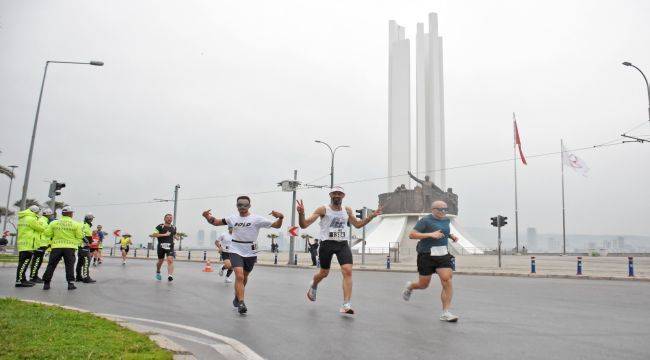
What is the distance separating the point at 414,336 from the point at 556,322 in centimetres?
238

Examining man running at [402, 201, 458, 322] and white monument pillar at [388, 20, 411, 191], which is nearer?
man running at [402, 201, 458, 322]

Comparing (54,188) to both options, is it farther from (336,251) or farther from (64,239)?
(336,251)

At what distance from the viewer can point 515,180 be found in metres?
47.0

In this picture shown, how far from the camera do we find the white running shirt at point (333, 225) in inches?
297

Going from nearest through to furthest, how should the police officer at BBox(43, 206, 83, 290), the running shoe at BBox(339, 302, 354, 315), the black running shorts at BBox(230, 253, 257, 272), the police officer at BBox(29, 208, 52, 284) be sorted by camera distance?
the running shoe at BBox(339, 302, 354, 315), the black running shorts at BBox(230, 253, 257, 272), the police officer at BBox(43, 206, 83, 290), the police officer at BBox(29, 208, 52, 284)

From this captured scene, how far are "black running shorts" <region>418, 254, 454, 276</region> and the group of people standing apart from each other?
717 cm

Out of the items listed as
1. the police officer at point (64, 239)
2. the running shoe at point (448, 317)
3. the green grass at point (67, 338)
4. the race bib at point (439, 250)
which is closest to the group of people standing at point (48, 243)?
the police officer at point (64, 239)

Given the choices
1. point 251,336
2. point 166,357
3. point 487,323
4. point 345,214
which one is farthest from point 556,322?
point 166,357

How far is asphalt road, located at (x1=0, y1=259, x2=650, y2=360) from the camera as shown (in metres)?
4.91

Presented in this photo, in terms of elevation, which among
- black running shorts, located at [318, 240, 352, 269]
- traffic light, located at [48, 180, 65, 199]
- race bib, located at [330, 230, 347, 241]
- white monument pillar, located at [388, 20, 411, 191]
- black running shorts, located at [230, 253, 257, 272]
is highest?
white monument pillar, located at [388, 20, 411, 191]

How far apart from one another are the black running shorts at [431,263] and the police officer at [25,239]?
848 centimetres

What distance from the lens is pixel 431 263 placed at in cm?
727

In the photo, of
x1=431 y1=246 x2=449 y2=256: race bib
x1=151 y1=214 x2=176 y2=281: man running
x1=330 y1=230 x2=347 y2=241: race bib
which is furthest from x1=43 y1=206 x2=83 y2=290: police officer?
x1=431 y1=246 x2=449 y2=256: race bib

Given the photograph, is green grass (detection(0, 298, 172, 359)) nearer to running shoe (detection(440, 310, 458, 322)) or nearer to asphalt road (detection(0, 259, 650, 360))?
asphalt road (detection(0, 259, 650, 360))
